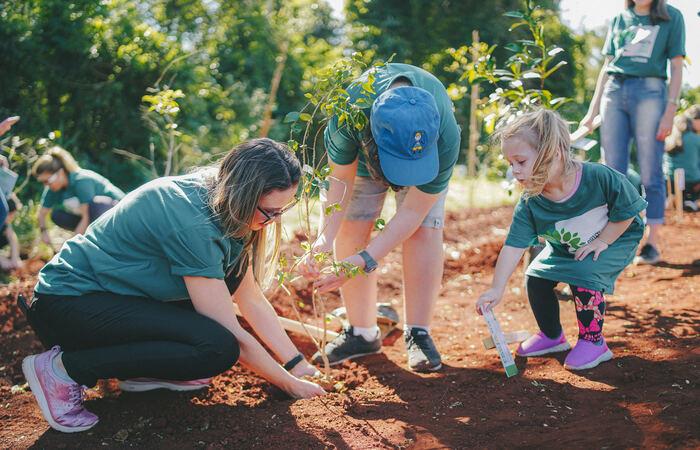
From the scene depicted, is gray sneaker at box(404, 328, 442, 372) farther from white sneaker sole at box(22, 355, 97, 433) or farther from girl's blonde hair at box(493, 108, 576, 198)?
white sneaker sole at box(22, 355, 97, 433)

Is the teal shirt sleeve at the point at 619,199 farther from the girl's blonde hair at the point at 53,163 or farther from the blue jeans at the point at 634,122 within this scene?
the girl's blonde hair at the point at 53,163

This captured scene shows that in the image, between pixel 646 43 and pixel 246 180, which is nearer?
pixel 246 180

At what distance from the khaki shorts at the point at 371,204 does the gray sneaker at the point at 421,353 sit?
1.63 ft

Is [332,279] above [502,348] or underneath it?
above

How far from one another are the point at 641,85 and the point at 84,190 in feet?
12.6

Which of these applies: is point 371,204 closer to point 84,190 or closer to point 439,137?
point 439,137

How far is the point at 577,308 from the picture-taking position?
2701mm

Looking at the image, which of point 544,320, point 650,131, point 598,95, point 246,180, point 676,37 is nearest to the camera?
point 246,180

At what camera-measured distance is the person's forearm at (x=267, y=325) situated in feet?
8.39

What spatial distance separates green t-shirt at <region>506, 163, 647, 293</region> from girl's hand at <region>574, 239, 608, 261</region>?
0.02 m

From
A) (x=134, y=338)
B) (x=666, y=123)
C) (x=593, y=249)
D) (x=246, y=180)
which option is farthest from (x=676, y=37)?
(x=134, y=338)

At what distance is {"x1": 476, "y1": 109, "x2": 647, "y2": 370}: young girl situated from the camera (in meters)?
2.46

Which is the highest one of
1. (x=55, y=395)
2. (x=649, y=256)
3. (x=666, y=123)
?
(x=666, y=123)

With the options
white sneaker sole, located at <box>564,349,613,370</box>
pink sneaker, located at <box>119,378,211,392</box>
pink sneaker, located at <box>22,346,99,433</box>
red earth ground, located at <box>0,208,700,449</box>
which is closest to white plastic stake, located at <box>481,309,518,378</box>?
red earth ground, located at <box>0,208,700,449</box>
